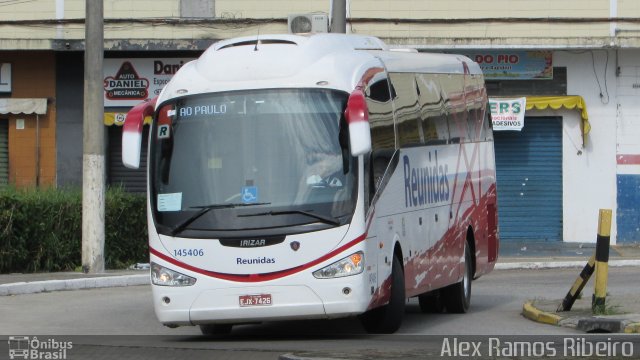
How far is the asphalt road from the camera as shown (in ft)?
35.8

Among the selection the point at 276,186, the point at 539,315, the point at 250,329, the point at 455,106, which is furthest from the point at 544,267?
the point at 276,186

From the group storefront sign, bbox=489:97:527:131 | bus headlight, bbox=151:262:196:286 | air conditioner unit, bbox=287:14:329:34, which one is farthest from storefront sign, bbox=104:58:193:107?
bus headlight, bbox=151:262:196:286

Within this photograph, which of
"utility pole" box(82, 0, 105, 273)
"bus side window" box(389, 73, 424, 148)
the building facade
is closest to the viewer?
"bus side window" box(389, 73, 424, 148)

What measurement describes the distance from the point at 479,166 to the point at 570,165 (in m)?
12.5

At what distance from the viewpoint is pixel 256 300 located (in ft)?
37.1

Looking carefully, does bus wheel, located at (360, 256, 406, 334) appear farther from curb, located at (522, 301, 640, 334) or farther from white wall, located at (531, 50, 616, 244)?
white wall, located at (531, 50, 616, 244)

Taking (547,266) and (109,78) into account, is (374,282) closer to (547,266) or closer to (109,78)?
(547,266)

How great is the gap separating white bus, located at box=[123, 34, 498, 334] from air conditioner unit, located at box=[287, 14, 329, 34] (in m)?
12.6

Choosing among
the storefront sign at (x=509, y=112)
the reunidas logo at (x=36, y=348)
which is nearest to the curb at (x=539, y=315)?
the reunidas logo at (x=36, y=348)

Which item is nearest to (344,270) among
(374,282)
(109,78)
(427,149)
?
(374,282)

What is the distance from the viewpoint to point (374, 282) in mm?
11680

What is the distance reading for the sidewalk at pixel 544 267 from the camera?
12.9 metres

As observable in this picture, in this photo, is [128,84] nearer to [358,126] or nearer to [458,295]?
[458,295]

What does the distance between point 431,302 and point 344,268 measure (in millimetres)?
4808
